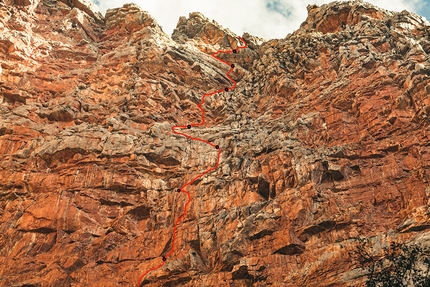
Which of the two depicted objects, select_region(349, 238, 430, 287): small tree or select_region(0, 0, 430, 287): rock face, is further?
select_region(0, 0, 430, 287): rock face

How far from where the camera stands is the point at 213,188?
33.5m

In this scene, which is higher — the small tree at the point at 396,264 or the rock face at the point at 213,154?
the rock face at the point at 213,154

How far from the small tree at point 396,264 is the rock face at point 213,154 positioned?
972 mm

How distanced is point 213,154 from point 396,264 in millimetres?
19612

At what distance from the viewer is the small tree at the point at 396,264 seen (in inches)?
788

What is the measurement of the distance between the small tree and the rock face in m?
0.97

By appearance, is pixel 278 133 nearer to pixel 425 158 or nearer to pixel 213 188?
pixel 213 188

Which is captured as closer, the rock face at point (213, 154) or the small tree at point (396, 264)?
the small tree at point (396, 264)

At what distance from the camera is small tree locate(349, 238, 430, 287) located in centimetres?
2002

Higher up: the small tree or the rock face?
the rock face

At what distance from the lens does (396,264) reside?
21.5m

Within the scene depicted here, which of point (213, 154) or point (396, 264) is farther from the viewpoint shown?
point (213, 154)

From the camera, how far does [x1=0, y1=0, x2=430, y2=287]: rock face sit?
27667mm

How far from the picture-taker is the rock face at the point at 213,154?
90.8 feet
